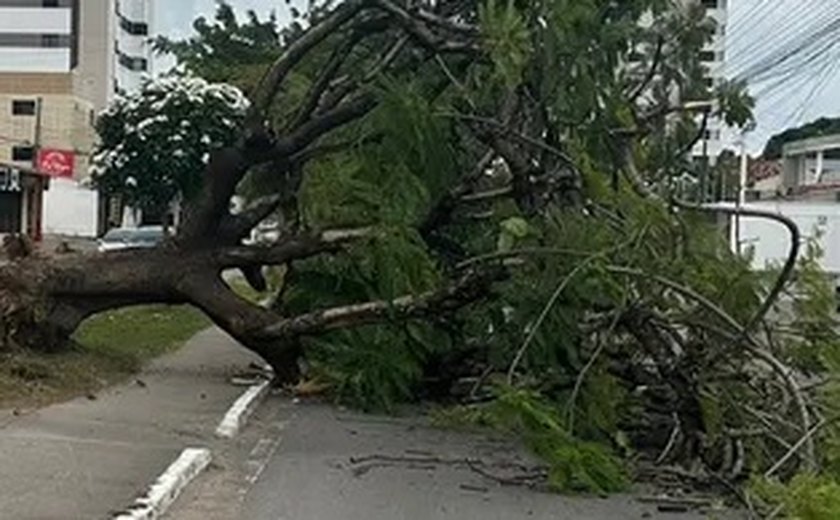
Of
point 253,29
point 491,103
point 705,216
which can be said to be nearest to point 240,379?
point 491,103

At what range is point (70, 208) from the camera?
253 ft

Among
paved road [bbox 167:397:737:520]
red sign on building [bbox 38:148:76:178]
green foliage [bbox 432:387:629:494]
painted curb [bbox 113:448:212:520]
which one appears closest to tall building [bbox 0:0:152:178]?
red sign on building [bbox 38:148:76:178]

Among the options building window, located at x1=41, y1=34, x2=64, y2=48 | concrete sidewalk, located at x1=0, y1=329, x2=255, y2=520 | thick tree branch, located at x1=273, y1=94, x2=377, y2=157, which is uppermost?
building window, located at x1=41, y1=34, x2=64, y2=48

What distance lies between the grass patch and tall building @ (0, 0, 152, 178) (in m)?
49.4

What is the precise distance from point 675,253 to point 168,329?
1571cm

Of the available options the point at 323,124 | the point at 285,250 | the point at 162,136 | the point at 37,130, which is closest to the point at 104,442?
the point at 285,250

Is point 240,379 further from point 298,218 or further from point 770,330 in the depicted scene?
point 770,330

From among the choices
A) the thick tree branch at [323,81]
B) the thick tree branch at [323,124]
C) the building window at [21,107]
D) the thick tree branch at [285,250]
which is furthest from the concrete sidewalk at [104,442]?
the building window at [21,107]

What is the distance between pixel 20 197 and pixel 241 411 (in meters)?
51.6

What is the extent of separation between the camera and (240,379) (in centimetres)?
1936

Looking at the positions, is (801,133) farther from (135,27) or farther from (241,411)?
(241,411)

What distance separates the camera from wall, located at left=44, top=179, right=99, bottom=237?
7600 centimetres

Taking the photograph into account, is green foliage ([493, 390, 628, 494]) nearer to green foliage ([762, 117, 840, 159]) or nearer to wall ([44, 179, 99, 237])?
wall ([44, 179, 99, 237])

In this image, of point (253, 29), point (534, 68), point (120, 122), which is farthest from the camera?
point (253, 29)
